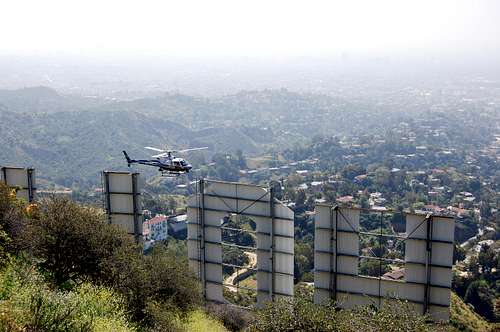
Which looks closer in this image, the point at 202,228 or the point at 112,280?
the point at 112,280

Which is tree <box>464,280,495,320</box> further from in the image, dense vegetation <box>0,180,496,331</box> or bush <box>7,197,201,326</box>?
bush <box>7,197,201,326</box>

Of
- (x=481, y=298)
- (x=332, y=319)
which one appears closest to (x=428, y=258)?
(x=332, y=319)

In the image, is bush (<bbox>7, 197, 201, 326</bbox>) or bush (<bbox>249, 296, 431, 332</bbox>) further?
bush (<bbox>7, 197, 201, 326</bbox>)

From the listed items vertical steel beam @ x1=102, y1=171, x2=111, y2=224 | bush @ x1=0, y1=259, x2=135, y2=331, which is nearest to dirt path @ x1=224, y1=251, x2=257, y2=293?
vertical steel beam @ x1=102, y1=171, x2=111, y2=224

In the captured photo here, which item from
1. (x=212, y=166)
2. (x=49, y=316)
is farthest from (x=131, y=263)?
(x=212, y=166)

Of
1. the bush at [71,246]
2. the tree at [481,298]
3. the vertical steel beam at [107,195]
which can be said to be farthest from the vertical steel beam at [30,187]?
the tree at [481,298]

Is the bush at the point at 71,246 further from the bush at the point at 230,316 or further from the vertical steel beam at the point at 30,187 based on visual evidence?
the vertical steel beam at the point at 30,187

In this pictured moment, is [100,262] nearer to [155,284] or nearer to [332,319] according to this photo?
[155,284]

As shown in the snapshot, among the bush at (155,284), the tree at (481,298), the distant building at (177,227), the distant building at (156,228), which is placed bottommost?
the distant building at (177,227)

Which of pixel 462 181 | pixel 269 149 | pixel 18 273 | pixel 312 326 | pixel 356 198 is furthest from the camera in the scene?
pixel 269 149

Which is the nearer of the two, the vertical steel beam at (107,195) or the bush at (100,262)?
the bush at (100,262)

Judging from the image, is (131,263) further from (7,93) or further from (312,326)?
(7,93)
